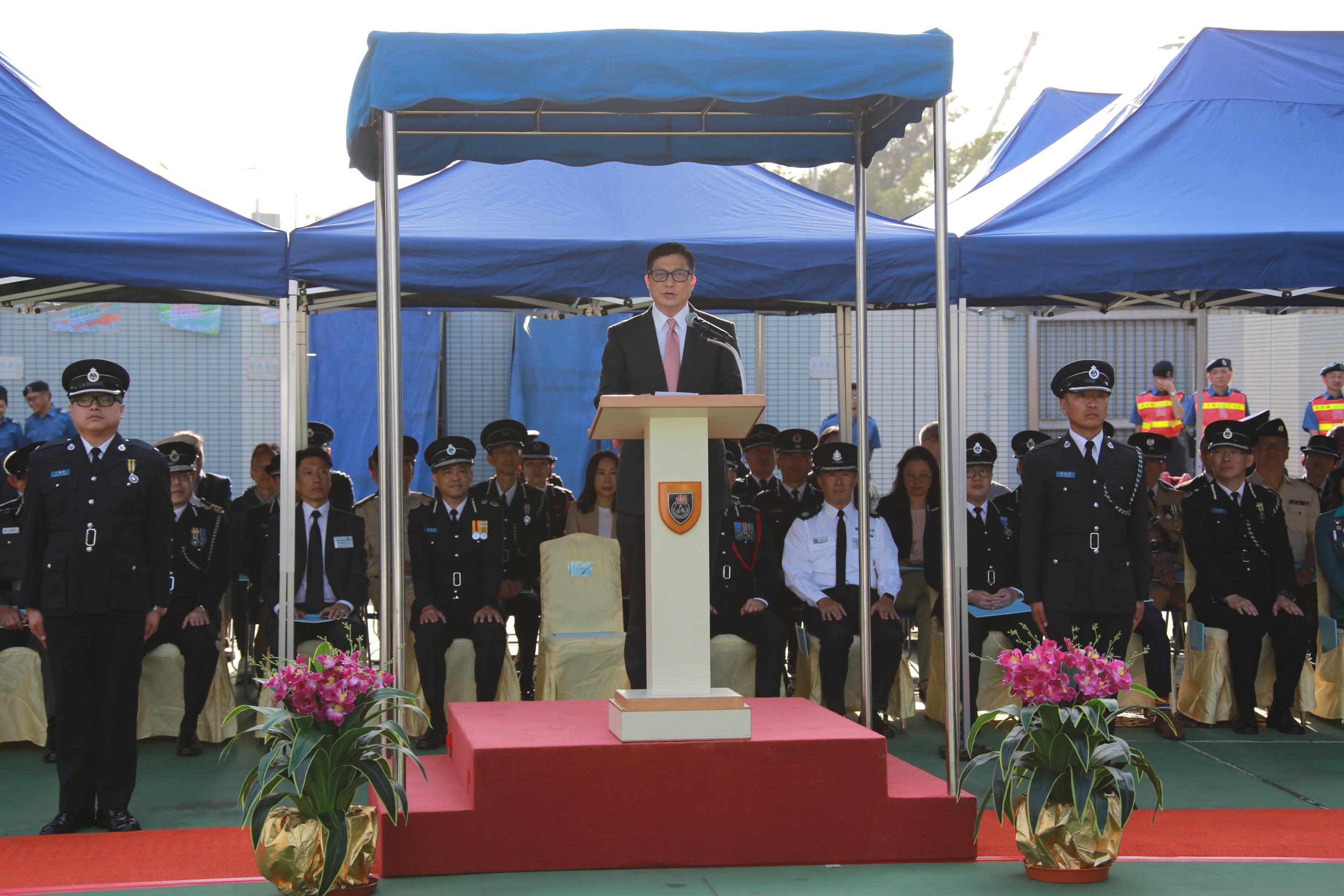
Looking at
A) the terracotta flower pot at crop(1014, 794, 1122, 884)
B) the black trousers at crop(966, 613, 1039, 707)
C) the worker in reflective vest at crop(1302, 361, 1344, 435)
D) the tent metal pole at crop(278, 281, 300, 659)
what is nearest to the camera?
the terracotta flower pot at crop(1014, 794, 1122, 884)

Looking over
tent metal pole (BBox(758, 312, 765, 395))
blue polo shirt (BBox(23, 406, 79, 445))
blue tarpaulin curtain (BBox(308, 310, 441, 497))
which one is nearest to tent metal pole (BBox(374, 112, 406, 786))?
tent metal pole (BBox(758, 312, 765, 395))

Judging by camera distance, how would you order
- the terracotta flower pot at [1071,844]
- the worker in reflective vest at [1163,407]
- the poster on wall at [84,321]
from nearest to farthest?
the terracotta flower pot at [1071,844] → the worker in reflective vest at [1163,407] → the poster on wall at [84,321]

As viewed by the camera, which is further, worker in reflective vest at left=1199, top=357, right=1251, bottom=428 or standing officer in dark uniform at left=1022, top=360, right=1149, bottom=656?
worker in reflective vest at left=1199, top=357, right=1251, bottom=428

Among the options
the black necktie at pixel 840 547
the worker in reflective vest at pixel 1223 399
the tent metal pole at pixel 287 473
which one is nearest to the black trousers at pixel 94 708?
the tent metal pole at pixel 287 473

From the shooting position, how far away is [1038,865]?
3.98m

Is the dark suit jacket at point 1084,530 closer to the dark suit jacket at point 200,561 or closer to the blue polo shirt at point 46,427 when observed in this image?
the dark suit jacket at point 200,561

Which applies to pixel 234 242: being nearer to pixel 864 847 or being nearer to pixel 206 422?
pixel 864 847

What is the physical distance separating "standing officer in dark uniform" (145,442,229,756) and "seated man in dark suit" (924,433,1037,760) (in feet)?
11.7

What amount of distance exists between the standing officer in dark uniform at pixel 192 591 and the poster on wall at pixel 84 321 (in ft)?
20.2

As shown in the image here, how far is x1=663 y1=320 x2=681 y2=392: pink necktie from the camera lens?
4.64 metres

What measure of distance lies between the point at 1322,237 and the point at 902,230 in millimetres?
1893

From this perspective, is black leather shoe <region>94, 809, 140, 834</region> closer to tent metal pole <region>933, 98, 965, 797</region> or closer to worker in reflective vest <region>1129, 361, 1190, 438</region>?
tent metal pole <region>933, 98, 965, 797</region>

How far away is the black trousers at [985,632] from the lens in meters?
6.55

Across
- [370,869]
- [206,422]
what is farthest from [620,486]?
[206,422]
